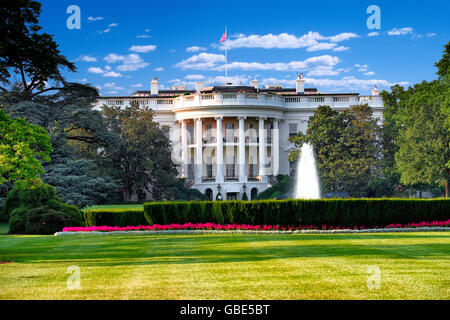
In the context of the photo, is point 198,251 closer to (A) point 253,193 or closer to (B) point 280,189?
(B) point 280,189

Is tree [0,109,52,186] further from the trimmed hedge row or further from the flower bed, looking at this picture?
the trimmed hedge row

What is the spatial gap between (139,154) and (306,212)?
106 ft

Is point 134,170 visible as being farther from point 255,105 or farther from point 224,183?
point 255,105

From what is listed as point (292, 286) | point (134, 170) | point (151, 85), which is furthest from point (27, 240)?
point (151, 85)

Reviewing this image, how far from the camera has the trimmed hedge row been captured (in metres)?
28.2

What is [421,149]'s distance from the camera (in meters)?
47.9

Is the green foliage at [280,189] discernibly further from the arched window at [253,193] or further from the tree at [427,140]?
the tree at [427,140]

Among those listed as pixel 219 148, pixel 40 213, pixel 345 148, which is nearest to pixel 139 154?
pixel 219 148

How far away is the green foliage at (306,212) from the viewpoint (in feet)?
84.2

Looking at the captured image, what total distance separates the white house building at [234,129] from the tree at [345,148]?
420 inches

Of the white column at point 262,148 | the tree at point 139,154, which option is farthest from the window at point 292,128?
the tree at point 139,154

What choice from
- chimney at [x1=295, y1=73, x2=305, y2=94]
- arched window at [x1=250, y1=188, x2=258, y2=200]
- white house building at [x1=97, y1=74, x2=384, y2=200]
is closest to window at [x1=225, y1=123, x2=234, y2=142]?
white house building at [x1=97, y1=74, x2=384, y2=200]

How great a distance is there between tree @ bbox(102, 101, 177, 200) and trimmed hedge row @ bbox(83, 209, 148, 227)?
80.9 feet
